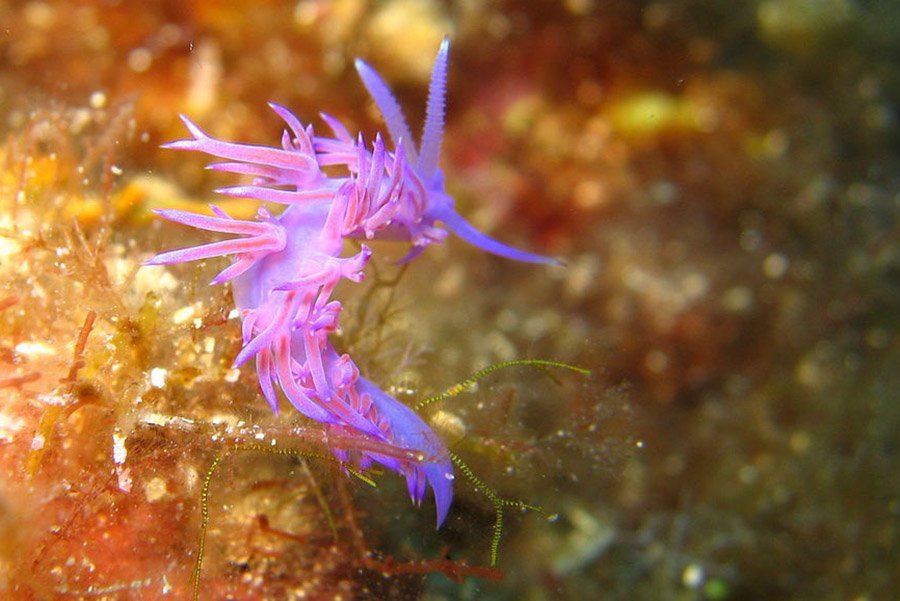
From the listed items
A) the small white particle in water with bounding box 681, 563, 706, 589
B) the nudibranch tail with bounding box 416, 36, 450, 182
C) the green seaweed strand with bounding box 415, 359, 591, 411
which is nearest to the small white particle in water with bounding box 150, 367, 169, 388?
the green seaweed strand with bounding box 415, 359, 591, 411

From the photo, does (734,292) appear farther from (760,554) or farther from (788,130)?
(760,554)

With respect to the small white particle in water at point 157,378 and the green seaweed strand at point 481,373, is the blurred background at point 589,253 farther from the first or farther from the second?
the small white particle in water at point 157,378

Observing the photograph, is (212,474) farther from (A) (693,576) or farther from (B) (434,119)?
(A) (693,576)

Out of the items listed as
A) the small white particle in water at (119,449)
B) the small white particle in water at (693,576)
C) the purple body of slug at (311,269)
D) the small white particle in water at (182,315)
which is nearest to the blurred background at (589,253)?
the small white particle in water at (693,576)

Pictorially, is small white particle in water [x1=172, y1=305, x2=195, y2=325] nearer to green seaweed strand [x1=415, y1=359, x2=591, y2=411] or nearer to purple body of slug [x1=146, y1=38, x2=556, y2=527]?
purple body of slug [x1=146, y1=38, x2=556, y2=527]

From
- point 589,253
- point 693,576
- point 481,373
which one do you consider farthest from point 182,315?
point 693,576
